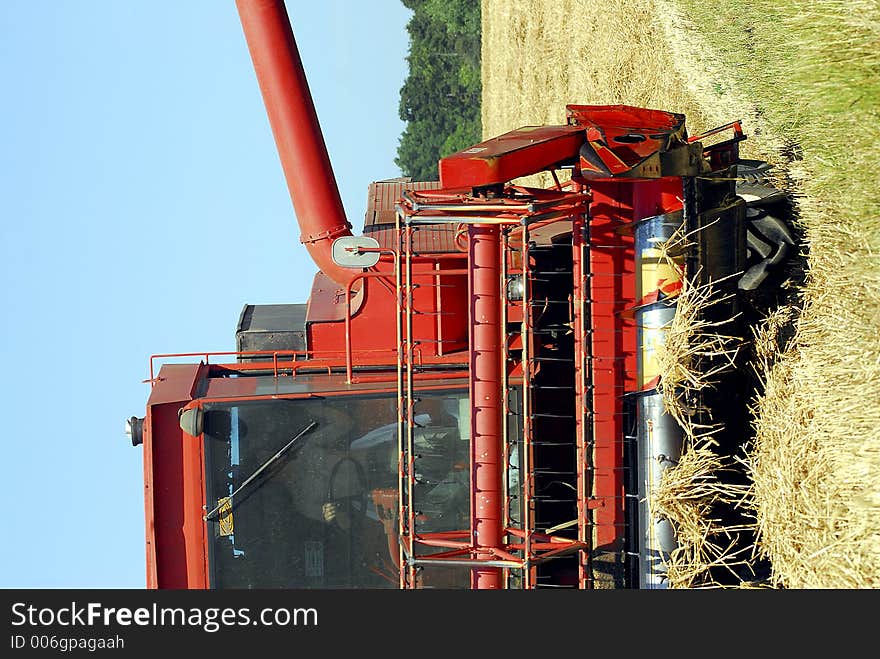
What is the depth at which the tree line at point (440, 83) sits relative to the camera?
43906mm

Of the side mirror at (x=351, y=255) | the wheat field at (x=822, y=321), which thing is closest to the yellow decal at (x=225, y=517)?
the side mirror at (x=351, y=255)

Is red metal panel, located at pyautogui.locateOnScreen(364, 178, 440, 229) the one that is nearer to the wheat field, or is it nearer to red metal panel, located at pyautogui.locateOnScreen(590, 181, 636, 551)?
red metal panel, located at pyautogui.locateOnScreen(590, 181, 636, 551)

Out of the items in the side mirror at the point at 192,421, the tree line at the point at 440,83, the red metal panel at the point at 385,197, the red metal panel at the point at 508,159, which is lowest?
the side mirror at the point at 192,421

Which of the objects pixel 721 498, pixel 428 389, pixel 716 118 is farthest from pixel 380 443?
pixel 716 118

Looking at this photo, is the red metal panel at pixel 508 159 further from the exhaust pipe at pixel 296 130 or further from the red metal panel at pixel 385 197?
the red metal panel at pixel 385 197

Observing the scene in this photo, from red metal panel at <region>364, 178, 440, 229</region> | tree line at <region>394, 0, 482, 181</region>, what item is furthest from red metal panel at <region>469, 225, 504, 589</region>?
tree line at <region>394, 0, 482, 181</region>

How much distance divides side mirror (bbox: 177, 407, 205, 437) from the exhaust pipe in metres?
1.54

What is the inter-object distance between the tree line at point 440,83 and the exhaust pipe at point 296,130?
33.2 metres

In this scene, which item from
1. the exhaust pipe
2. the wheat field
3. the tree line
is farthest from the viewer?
the tree line

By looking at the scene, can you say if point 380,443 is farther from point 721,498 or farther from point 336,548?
point 721,498

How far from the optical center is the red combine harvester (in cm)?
480

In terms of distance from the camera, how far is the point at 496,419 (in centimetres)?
482

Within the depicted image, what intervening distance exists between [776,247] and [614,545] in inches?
67.0

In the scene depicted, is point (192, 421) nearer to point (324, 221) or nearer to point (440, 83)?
point (324, 221)
